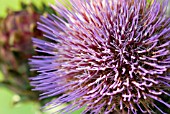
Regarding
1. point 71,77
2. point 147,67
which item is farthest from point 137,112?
point 71,77

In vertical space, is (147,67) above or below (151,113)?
above

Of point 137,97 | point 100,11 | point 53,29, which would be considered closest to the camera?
point 137,97

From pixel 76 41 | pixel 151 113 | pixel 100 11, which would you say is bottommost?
pixel 151 113

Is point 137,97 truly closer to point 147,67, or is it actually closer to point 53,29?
point 147,67

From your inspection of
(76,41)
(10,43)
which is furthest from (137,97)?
(10,43)

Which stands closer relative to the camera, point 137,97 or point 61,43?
point 137,97

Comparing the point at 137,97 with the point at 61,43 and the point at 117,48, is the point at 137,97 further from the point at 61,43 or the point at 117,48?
the point at 61,43

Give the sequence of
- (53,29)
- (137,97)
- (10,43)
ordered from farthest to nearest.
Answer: (10,43) → (53,29) → (137,97)
